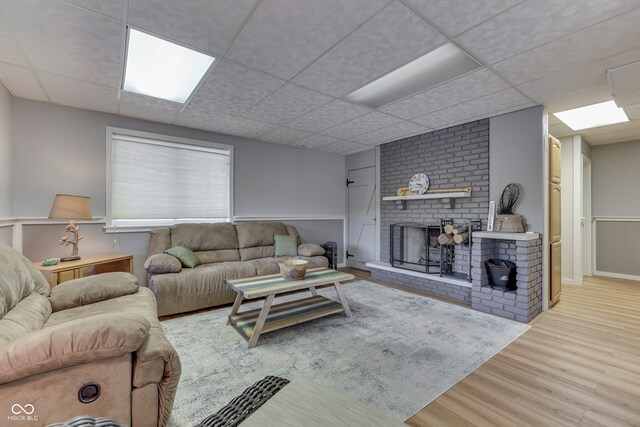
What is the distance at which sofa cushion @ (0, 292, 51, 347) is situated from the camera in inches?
46.9

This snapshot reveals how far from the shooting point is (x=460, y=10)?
167cm

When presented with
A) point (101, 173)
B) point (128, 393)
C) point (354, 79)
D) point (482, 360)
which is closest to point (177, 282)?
point (101, 173)

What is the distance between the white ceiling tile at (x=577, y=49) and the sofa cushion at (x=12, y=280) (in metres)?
3.61

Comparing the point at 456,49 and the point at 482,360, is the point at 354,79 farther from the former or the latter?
the point at 482,360

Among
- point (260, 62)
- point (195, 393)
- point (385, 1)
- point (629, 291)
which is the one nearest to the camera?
point (385, 1)

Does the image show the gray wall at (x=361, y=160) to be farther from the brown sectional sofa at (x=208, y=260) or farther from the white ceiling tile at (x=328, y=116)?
the brown sectional sofa at (x=208, y=260)

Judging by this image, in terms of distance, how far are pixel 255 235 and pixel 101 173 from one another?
2.09 metres

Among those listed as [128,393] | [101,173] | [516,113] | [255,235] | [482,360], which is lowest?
[482,360]

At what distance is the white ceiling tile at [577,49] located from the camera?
178 centimetres

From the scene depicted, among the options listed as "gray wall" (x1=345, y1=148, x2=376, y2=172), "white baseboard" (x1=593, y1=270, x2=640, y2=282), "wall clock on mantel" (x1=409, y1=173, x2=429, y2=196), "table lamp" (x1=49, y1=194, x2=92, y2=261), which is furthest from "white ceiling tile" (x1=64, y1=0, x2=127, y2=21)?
"white baseboard" (x1=593, y1=270, x2=640, y2=282)

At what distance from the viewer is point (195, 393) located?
1.71m

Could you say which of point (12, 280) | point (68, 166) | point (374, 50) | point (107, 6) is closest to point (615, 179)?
point (374, 50)

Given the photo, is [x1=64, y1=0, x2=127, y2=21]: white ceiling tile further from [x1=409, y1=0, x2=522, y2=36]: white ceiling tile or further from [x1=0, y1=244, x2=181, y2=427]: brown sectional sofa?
[x1=409, y1=0, x2=522, y2=36]: white ceiling tile

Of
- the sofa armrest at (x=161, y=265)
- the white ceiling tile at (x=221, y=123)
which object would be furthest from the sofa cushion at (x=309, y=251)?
the white ceiling tile at (x=221, y=123)
